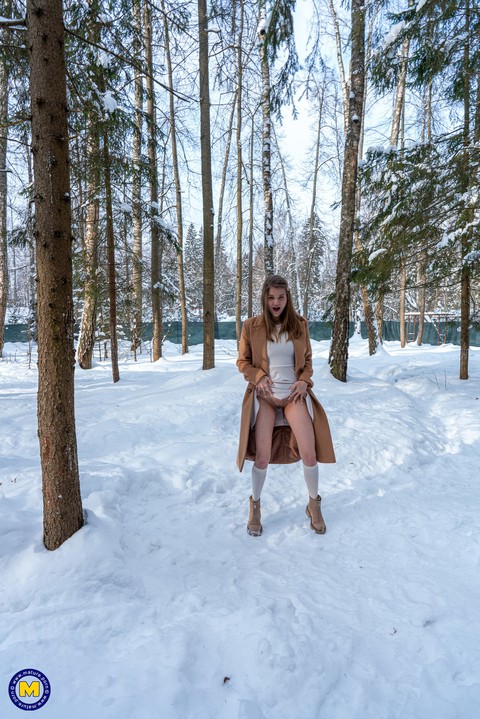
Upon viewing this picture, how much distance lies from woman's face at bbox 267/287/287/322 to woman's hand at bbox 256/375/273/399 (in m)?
0.53

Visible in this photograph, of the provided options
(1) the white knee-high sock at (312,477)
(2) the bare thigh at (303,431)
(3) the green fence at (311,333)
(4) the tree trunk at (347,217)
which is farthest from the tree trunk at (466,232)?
(3) the green fence at (311,333)

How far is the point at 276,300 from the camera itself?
2.95 m

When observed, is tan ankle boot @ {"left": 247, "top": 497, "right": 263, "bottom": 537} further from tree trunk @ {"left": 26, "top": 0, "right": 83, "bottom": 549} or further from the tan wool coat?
tree trunk @ {"left": 26, "top": 0, "right": 83, "bottom": 549}

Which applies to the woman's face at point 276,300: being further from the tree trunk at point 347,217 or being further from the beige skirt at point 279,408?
the tree trunk at point 347,217

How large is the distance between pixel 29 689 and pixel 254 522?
1786 mm

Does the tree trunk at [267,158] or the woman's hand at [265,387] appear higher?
the tree trunk at [267,158]

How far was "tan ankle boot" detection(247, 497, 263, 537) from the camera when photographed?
2915 mm

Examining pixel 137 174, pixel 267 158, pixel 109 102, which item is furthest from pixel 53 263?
pixel 267 158

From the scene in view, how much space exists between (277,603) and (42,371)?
6.45 feet

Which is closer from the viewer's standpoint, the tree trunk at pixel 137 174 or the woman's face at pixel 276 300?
the woman's face at pixel 276 300

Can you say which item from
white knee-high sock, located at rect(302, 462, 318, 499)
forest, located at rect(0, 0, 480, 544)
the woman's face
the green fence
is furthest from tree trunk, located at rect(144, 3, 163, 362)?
the green fence

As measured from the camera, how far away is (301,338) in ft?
10.0

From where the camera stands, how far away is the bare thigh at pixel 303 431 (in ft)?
9.50

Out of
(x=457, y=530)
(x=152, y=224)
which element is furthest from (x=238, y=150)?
(x=457, y=530)
